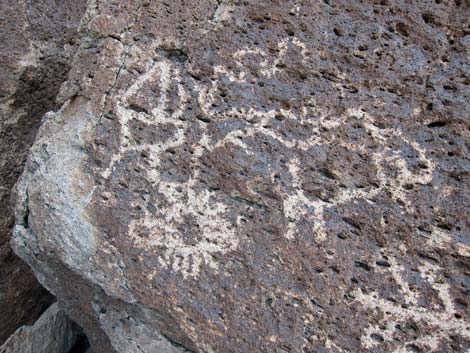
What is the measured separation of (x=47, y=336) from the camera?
1.31 metres

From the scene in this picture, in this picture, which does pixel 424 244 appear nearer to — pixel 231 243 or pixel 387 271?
pixel 387 271

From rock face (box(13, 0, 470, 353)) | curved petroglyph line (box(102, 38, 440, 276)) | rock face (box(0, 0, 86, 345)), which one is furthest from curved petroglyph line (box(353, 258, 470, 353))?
rock face (box(0, 0, 86, 345))

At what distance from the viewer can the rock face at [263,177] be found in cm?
69

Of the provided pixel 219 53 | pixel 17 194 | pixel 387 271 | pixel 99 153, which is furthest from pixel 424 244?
pixel 17 194

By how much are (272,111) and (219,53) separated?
13 centimetres

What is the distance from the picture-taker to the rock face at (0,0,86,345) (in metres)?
1.04

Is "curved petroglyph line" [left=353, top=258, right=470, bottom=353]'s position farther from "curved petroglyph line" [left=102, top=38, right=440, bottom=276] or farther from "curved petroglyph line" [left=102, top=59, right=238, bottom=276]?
"curved petroglyph line" [left=102, top=59, right=238, bottom=276]

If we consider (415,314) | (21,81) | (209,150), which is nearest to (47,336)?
(21,81)

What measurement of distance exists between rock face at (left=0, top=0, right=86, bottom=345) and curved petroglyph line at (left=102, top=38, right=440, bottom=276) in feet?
1.34

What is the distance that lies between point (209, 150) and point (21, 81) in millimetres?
566

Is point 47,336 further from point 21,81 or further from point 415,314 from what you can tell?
point 415,314

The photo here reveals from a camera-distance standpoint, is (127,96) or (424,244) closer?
(424,244)

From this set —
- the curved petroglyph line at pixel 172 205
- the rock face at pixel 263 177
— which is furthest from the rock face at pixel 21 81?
the curved petroglyph line at pixel 172 205

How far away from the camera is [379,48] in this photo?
2.35 ft
